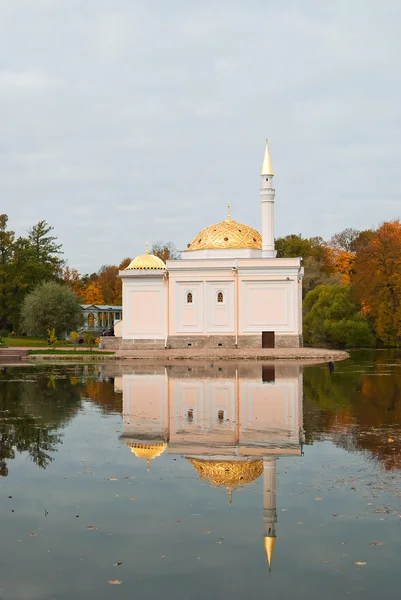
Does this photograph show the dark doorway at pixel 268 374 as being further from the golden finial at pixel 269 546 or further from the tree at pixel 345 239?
the tree at pixel 345 239

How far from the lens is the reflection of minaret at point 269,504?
7.61 metres

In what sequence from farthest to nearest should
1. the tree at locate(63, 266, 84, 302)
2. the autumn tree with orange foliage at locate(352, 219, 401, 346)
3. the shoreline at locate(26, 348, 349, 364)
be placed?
the tree at locate(63, 266, 84, 302) < the autumn tree with orange foliage at locate(352, 219, 401, 346) < the shoreline at locate(26, 348, 349, 364)

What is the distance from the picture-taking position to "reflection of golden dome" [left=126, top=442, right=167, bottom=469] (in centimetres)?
1218

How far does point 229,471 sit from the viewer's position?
10.7 m

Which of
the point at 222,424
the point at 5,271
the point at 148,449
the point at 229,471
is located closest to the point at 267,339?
the point at 5,271

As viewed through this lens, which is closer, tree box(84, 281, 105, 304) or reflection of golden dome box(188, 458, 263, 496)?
reflection of golden dome box(188, 458, 263, 496)

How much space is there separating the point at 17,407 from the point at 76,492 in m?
9.49

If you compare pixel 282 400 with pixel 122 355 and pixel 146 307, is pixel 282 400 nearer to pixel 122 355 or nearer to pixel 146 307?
pixel 122 355

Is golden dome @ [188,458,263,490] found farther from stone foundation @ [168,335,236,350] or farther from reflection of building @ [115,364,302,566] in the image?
stone foundation @ [168,335,236,350]

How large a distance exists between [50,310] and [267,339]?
1753cm

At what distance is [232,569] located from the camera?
693cm

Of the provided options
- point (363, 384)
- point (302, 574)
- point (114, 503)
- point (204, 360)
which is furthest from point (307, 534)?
point (204, 360)

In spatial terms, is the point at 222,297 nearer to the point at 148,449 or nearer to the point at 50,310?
the point at 50,310

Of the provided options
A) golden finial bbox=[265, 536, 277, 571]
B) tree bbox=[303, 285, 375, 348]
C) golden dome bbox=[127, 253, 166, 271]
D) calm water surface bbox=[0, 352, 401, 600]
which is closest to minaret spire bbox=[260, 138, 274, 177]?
golden dome bbox=[127, 253, 166, 271]
